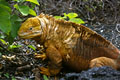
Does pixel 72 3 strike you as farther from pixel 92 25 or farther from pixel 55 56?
pixel 55 56

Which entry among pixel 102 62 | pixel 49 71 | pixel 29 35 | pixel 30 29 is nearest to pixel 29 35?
pixel 29 35

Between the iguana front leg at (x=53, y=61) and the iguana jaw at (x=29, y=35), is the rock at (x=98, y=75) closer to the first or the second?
the iguana front leg at (x=53, y=61)

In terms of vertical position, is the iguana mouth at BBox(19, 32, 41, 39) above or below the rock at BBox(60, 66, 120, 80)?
above

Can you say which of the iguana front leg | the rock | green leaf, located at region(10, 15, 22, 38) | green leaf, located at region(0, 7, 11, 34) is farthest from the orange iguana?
the rock

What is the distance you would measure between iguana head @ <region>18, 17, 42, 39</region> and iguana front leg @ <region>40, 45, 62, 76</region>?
15.9 inches

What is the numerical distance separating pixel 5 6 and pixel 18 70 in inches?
54.5

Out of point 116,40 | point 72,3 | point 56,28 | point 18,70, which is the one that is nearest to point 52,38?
point 56,28

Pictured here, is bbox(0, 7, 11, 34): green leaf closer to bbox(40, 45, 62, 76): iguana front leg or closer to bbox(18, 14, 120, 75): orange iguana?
bbox(18, 14, 120, 75): orange iguana

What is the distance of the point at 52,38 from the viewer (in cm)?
495

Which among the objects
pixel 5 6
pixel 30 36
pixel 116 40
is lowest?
pixel 116 40

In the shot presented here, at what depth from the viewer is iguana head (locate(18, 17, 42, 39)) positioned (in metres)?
4.64

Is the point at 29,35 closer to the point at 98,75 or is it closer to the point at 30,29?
the point at 30,29

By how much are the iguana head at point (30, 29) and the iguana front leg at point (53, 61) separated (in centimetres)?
40

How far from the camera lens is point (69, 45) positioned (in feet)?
16.4
